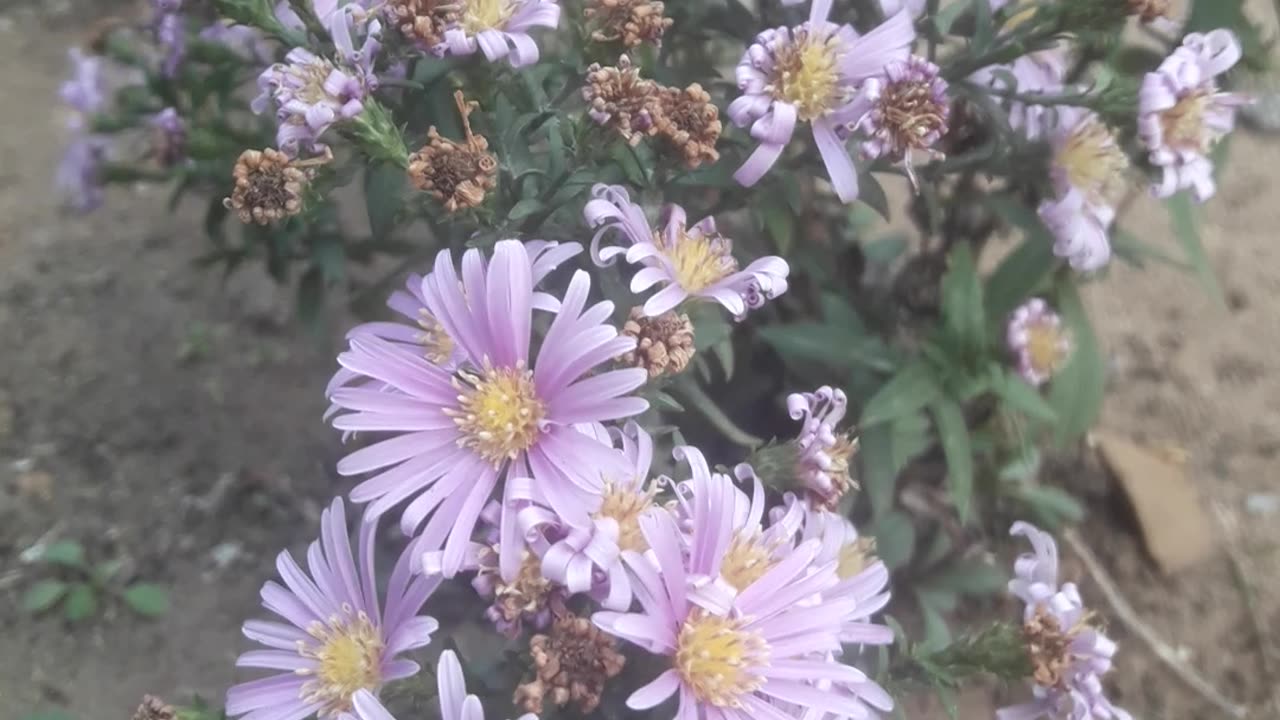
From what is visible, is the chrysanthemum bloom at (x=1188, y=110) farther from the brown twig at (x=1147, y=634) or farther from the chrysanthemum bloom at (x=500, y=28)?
the brown twig at (x=1147, y=634)

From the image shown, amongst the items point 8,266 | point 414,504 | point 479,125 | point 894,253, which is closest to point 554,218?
point 479,125

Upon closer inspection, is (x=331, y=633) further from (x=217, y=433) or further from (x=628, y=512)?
(x=217, y=433)

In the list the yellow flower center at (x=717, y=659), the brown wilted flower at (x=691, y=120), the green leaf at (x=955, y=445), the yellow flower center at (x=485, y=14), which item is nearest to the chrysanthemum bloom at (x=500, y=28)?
the yellow flower center at (x=485, y=14)

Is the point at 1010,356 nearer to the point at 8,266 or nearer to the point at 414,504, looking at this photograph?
the point at 414,504

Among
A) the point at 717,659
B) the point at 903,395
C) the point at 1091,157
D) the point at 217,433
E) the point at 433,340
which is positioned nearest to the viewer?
the point at 717,659

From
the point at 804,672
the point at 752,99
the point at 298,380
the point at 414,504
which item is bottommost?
the point at 298,380

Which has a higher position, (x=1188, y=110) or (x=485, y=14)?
(x=485, y=14)

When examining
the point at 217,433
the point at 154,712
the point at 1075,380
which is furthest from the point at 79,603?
the point at 1075,380
